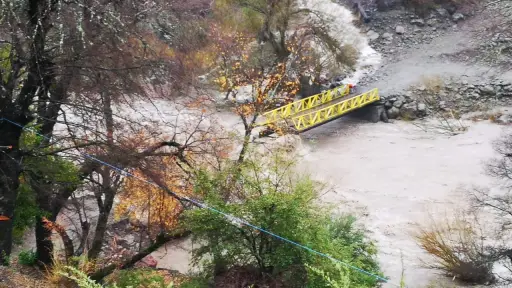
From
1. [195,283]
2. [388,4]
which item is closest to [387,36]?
[388,4]

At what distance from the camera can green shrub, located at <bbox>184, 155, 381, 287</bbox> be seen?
27.6ft

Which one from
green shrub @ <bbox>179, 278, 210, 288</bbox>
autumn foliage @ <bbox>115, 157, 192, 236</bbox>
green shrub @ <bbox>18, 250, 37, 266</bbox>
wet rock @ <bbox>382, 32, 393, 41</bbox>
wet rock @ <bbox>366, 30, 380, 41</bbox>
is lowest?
green shrub @ <bbox>179, 278, 210, 288</bbox>

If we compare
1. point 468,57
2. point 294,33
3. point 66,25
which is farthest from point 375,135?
point 66,25

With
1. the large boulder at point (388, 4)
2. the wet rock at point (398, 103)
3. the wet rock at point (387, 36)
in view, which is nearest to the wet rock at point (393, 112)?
the wet rock at point (398, 103)

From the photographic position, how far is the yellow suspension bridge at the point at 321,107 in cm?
2184

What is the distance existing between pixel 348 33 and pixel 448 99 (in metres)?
7.79

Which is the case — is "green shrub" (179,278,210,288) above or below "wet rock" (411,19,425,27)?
below

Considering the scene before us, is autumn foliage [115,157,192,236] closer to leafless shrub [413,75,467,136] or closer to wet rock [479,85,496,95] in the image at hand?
leafless shrub [413,75,467,136]

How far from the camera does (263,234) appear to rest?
866 centimetres

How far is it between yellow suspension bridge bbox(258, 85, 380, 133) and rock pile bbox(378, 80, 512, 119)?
123cm

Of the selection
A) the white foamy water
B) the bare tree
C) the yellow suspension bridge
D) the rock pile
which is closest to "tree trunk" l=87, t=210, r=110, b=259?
the bare tree

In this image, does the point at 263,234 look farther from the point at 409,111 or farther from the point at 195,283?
the point at 409,111

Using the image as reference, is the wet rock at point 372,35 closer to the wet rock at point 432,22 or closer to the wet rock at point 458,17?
the wet rock at point 432,22

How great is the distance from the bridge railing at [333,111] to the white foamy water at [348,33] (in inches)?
112
